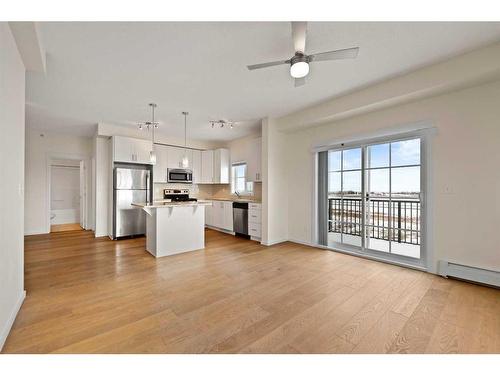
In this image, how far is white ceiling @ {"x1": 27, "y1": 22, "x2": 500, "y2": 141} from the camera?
1893 millimetres

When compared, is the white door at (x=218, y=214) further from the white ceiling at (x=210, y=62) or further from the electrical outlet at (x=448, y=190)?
the electrical outlet at (x=448, y=190)

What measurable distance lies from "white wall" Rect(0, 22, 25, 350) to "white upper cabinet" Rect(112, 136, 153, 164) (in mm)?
2692

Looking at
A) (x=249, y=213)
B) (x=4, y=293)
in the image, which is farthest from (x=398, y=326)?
(x=249, y=213)

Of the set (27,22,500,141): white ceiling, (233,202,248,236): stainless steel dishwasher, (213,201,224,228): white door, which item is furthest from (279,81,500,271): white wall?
(213,201,224,228): white door

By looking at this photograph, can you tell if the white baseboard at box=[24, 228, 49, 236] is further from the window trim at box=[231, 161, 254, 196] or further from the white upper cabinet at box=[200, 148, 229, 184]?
the window trim at box=[231, 161, 254, 196]

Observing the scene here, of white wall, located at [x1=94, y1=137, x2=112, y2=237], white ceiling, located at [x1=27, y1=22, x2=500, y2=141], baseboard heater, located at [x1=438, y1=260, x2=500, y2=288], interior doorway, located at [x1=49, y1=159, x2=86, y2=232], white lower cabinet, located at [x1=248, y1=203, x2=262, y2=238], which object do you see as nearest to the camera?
white ceiling, located at [x1=27, y1=22, x2=500, y2=141]

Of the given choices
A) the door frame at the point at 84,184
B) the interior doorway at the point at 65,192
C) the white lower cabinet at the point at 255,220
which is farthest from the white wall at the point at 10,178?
the interior doorway at the point at 65,192

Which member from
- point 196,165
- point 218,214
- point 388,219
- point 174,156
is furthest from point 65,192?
point 388,219

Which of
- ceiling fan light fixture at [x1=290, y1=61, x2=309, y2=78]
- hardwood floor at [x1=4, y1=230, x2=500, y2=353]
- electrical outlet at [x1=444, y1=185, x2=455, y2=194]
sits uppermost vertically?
ceiling fan light fixture at [x1=290, y1=61, x2=309, y2=78]

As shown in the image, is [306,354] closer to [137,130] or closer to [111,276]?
[111,276]

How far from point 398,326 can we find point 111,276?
3115 millimetres

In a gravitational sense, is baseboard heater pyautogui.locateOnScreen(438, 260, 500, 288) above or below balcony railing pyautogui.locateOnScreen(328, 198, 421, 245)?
below

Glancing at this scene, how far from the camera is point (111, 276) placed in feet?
9.02

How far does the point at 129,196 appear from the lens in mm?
4906
